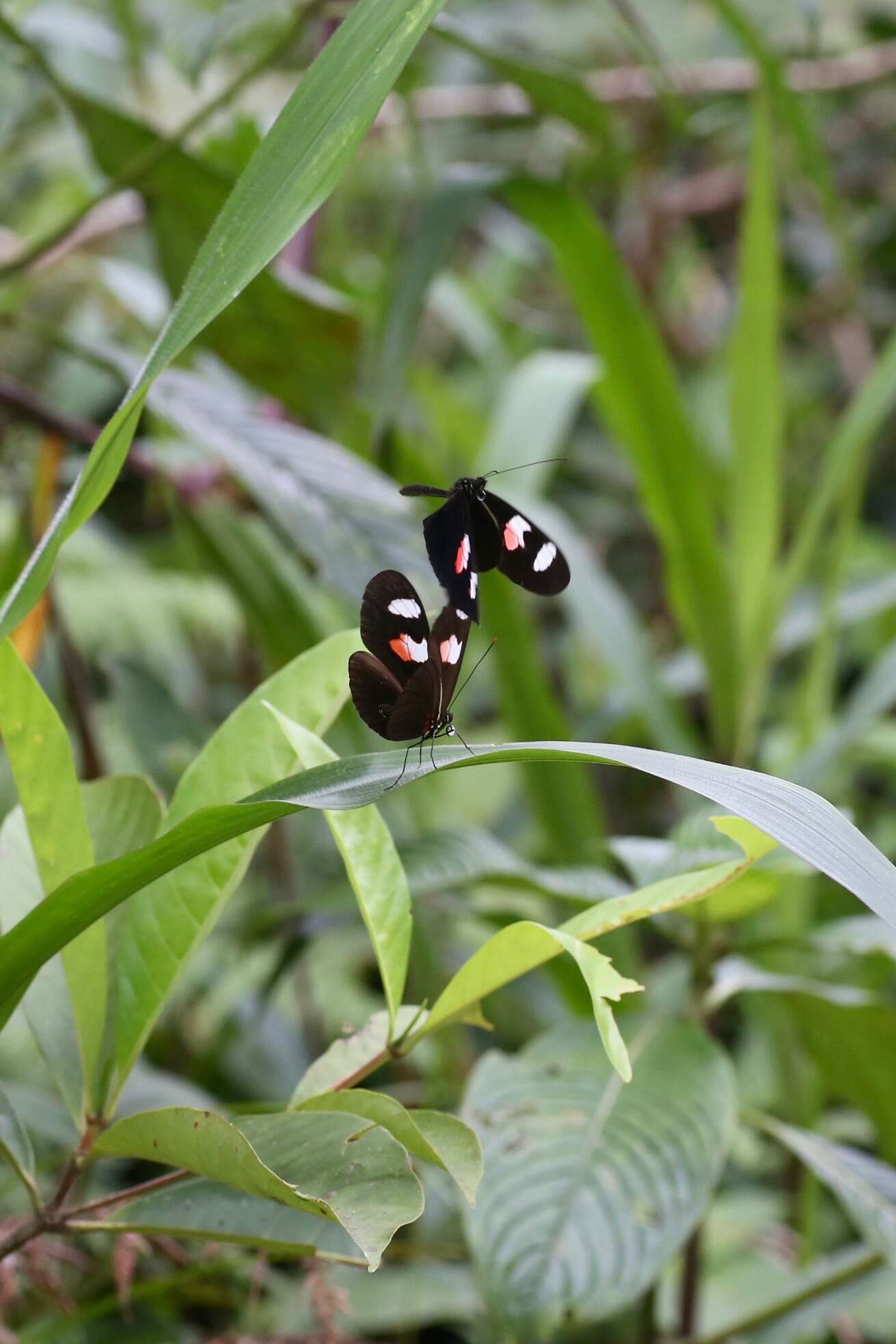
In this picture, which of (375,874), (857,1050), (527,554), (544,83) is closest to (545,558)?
(527,554)

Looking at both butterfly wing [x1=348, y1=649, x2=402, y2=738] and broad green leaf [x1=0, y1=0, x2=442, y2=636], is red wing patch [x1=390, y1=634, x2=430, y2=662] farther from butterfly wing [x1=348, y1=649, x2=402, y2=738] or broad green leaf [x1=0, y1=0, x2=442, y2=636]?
broad green leaf [x1=0, y1=0, x2=442, y2=636]

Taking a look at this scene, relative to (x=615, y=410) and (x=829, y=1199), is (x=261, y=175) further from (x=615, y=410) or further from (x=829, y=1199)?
(x=829, y=1199)

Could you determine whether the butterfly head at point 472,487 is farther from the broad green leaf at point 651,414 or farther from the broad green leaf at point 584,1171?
the broad green leaf at point 651,414

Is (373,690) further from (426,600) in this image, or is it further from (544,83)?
(544,83)

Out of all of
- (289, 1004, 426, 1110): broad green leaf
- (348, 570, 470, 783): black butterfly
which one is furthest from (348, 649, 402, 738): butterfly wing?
(289, 1004, 426, 1110): broad green leaf

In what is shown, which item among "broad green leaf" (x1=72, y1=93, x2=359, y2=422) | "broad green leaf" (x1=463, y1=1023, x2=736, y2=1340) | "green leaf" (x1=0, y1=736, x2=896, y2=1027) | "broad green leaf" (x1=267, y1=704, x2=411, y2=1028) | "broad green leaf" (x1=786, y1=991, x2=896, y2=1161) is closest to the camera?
"green leaf" (x1=0, y1=736, x2=896, y2=1027)
